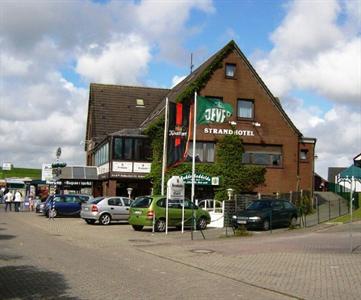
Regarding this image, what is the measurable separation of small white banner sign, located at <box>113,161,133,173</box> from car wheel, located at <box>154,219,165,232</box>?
16090 mm

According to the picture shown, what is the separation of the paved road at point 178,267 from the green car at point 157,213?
2184 mm

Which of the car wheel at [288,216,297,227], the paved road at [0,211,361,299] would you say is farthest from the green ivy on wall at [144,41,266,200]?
the paved road at [0,211,361,299]

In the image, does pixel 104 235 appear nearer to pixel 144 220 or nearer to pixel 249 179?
pixel 144 220

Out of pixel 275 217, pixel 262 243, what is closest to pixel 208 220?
pixel 275 217

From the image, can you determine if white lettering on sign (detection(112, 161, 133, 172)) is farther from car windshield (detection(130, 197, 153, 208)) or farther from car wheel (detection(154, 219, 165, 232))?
car wheel (detection(154, 219, 165, 232))

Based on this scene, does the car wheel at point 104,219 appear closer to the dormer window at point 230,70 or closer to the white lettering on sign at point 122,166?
the white lettering on sign at point 122,166

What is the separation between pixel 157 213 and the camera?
25.3 m

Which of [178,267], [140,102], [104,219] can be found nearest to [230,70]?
[140,102]

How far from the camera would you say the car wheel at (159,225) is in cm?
2538

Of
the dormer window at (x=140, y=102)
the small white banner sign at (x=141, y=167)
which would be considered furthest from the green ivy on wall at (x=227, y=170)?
the dormer window at (x=140, y=102)

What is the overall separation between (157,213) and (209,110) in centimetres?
642

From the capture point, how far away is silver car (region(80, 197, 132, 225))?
29.7m

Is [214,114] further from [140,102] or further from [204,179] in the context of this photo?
[140,102]

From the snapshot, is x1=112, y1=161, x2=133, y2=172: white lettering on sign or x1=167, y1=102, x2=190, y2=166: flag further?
x1=112, y1=161, x2=133, y2=172: white lettering on sign
